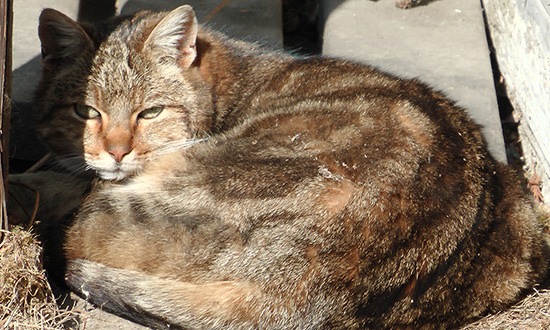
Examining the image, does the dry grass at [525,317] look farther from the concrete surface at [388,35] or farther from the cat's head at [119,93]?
the cat's head at [119,93]

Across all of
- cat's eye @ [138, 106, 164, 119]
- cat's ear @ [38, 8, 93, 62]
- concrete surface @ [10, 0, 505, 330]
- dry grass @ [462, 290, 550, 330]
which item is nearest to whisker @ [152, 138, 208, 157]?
cat's eye @ [138, 106, 164, 119]

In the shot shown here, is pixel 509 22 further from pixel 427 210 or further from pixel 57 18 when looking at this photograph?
pixel 57 18

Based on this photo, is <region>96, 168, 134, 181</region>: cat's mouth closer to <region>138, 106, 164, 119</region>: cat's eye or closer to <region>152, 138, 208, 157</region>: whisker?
<region>152, 138, 208, 157</region>: whisker

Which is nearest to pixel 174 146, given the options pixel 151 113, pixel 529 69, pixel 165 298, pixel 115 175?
pixel 151 113

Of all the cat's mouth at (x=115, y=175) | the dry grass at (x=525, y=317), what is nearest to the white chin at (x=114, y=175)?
the cat's mouth at (x=115, y=175)

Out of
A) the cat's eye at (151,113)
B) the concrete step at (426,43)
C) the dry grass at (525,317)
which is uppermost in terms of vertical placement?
the cat's eye at (151,113)
